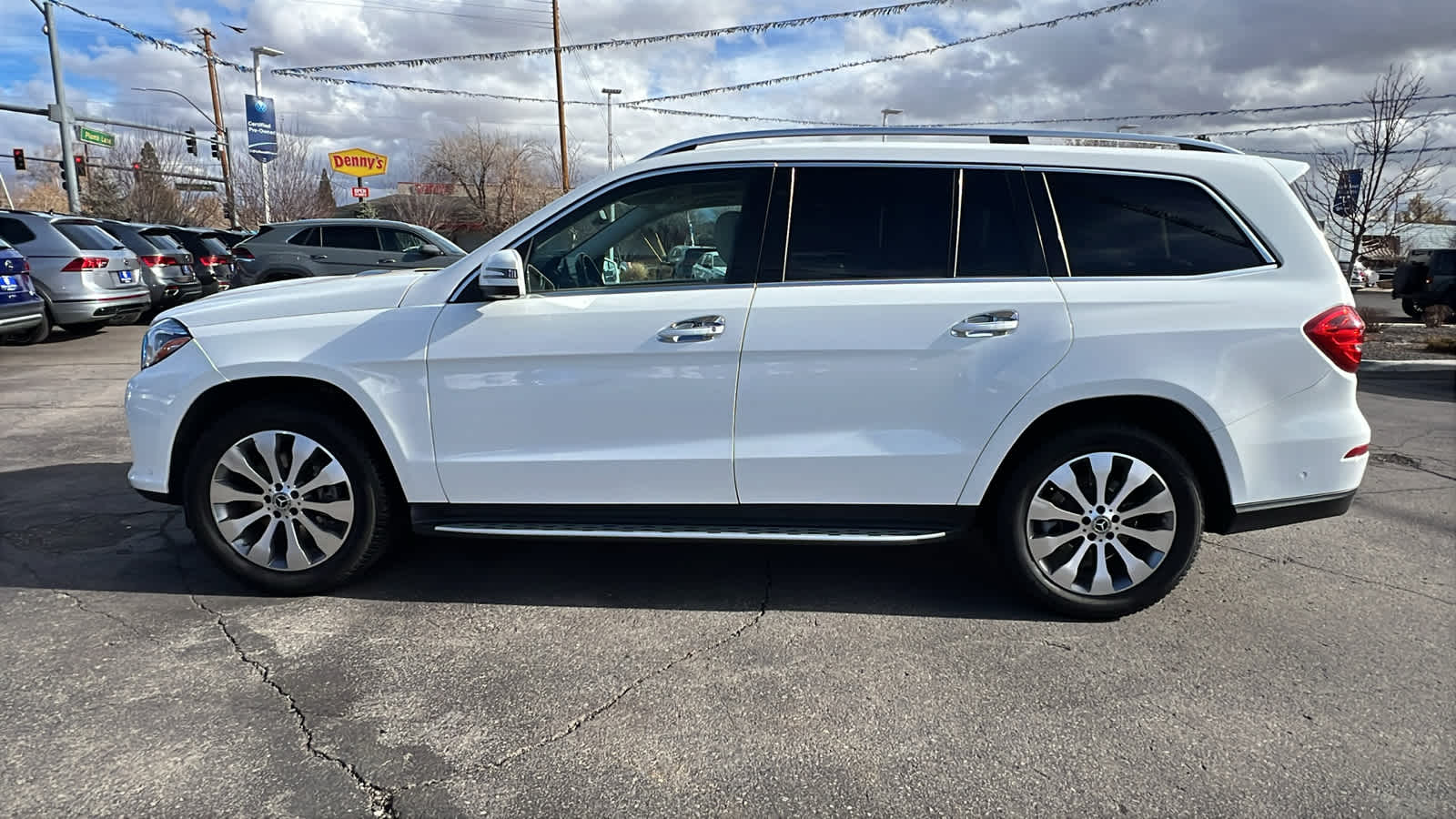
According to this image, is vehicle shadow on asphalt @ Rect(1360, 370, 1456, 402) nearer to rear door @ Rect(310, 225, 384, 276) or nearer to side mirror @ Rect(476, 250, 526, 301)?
side mirror @ Rect(476, 250, 526, 301)

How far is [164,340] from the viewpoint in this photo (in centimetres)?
372

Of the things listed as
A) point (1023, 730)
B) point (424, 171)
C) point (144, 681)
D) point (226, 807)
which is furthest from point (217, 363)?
point (424, 171)

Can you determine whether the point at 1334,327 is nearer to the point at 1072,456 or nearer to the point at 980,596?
the point at 1072,456

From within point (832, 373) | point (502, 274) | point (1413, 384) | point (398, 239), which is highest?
point (398, 239)

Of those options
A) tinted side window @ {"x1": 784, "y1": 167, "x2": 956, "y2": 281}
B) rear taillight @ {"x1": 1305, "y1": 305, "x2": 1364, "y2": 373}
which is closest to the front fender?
tinted side window @ {"x1": 784, "y1": 167, "x2": 956, "y2": 281}

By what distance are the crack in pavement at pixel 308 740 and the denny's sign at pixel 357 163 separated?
45918 mm

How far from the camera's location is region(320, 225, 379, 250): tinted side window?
14.3 metres

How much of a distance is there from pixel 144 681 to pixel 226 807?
0.91 meters

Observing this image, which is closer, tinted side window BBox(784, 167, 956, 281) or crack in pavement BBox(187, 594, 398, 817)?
crack in pavement BBox(187, 594, 398, 817)

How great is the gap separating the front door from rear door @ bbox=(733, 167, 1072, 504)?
14 cm

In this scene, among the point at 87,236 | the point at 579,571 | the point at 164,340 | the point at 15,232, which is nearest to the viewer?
the point at 164,340

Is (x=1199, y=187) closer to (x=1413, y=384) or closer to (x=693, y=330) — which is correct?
(x=693, y=330)

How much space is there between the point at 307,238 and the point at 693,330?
12838 millimetres

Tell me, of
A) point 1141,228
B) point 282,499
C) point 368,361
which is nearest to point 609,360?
point 368,361
